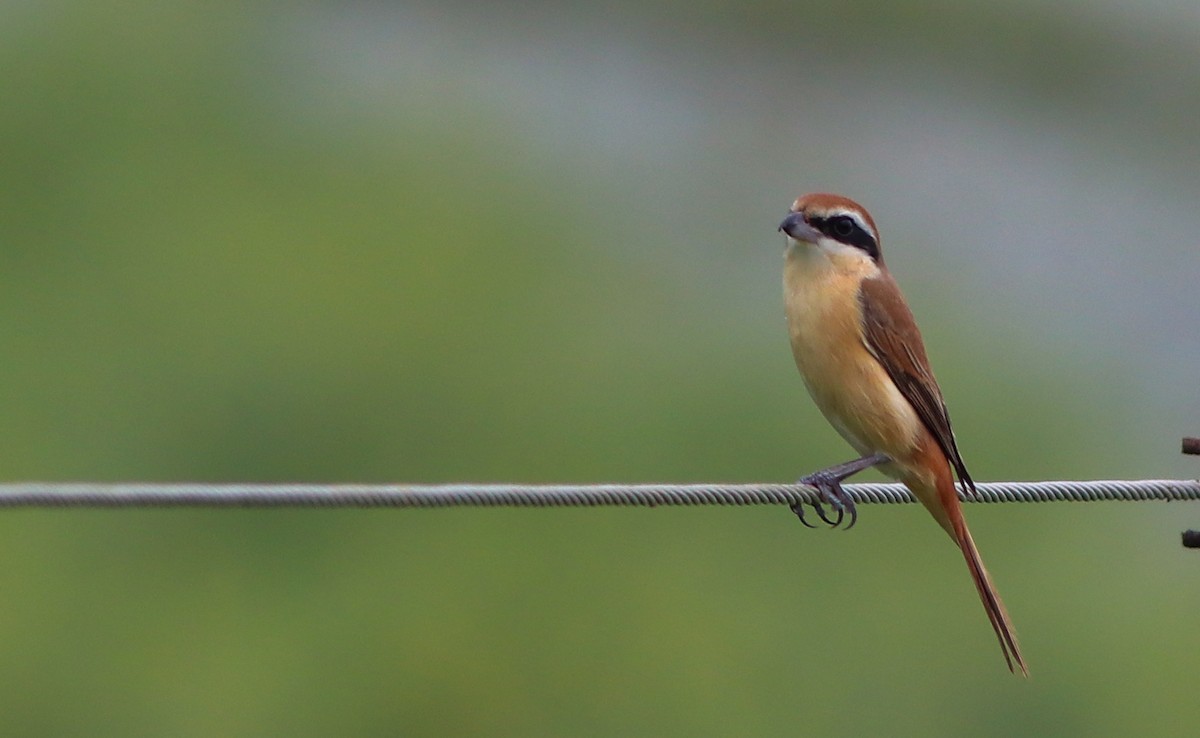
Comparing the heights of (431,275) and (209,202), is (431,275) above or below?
below

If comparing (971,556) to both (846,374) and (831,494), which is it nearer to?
(831,494)

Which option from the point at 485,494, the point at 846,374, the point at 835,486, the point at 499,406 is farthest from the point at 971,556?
the point at 499,406

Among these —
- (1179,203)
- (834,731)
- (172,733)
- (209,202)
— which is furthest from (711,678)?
(1179,203)

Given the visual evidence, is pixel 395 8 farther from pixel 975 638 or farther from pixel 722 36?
pixel 975 638

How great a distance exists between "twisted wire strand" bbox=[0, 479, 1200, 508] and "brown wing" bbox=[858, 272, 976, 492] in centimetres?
45

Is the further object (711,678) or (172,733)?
(711,678)

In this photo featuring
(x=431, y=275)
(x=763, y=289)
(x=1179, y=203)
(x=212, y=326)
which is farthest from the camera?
(x=1179, y=203)

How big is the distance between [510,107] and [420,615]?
32.7 feet

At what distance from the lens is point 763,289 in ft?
43.3

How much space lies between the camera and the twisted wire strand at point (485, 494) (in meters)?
2.83

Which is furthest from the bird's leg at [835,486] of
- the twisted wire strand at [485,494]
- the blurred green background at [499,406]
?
the blurred green background at [499,406]

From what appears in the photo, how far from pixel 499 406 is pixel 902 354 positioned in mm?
6326

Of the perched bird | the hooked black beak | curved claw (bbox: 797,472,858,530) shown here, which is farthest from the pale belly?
curved claw (bbox: 797,472,858,530)

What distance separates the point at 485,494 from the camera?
323 cm
